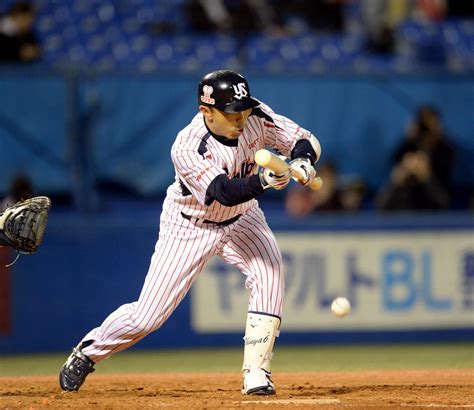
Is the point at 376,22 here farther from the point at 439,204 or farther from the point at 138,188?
the point at 138,188

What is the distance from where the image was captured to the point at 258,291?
544cm

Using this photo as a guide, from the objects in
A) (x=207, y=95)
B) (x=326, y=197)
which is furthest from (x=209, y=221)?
(x=326, y=197)

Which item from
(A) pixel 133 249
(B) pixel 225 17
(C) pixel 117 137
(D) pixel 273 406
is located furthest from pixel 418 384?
(B) pixel 225 17

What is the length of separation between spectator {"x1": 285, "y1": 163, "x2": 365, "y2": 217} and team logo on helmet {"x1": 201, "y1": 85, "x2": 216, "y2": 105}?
4.56 m

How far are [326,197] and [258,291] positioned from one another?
14.9ft

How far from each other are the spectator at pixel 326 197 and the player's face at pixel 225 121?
14.6ft

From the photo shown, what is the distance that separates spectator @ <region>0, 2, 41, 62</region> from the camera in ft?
32.3

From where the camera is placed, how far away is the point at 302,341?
31.0 feet

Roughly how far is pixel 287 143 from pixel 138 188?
181 inches

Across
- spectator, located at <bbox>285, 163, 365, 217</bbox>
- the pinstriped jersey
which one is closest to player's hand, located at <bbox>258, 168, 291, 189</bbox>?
the pinstriped jersey

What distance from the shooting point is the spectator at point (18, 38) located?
387 inches

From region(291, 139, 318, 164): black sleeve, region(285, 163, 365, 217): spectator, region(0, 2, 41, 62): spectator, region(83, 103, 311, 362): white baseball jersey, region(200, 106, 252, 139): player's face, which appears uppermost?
region(0, 2, 41, 62): spectator

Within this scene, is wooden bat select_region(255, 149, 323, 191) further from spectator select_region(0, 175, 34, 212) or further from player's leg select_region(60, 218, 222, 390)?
spectator select_region(0, 175, 34, 212)

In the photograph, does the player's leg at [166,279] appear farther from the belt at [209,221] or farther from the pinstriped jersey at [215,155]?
the pinstriped jersey at [215,155]
